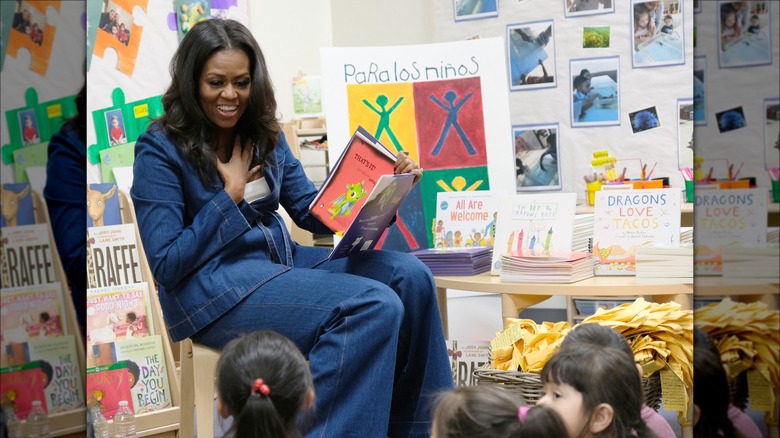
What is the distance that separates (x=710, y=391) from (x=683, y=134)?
3.46 meters

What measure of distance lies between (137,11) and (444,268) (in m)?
1.59

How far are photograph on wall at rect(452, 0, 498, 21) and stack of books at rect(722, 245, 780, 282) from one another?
149 inches

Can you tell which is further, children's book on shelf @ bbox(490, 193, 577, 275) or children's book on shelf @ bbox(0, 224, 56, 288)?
children's book on shelf @ bbox(490, 193, 577, 275)

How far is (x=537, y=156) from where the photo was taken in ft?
14.4

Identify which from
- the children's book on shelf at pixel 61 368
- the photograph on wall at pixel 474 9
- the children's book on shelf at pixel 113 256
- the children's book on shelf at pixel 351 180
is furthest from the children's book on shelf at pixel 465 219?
the children's book on shelf at pixel 61 368

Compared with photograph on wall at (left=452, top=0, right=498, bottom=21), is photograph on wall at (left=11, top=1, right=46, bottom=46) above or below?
below

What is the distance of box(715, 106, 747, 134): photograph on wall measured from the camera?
0.81m

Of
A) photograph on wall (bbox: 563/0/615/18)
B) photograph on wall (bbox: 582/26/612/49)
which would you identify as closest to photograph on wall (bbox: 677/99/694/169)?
photograph on wall (bbox: 582/26/612/49)

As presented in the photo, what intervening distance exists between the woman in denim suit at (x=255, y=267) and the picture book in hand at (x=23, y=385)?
4.44ft

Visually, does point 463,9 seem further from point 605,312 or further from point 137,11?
point 605,312

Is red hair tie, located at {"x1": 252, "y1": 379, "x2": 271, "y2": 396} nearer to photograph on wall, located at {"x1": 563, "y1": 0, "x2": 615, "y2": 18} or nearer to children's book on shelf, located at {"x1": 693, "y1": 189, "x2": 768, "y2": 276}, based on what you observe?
children's book on shelf, located at {"x1": 693, "y1": 189, "x2": 768, "y2": 276}

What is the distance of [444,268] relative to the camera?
288cm

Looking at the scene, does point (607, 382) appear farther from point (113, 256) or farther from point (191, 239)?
point (113, 256)

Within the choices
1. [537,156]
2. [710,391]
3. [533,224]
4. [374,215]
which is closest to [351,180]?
[374,215]
